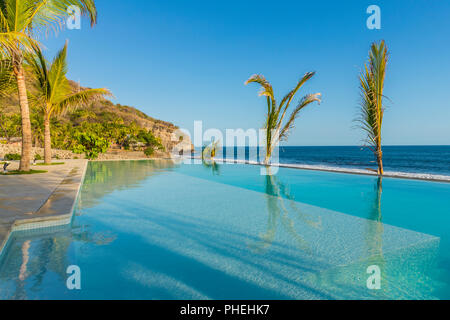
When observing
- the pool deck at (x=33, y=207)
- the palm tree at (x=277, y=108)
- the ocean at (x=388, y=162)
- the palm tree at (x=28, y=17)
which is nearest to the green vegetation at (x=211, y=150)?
the ocean at (x=388, y=162)

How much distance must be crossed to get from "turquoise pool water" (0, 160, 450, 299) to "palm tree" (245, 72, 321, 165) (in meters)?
5.75

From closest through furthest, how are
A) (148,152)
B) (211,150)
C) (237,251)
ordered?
(237,251), (211,150), (148,152)

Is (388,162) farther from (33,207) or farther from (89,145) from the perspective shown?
(33,207)

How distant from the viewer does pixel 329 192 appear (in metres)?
6.49

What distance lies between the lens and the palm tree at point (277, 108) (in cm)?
995

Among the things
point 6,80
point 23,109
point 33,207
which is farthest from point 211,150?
point 33,207

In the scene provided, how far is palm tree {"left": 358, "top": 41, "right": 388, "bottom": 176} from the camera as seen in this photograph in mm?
7676

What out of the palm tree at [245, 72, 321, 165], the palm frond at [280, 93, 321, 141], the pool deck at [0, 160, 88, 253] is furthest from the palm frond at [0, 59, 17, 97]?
the palm frond at [280, 93, 321, 141]

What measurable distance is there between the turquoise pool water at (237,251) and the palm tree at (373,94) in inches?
133

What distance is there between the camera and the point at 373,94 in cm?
785

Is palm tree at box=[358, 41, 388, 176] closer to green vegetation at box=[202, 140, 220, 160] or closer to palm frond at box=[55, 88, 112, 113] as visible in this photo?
palm frond at box=[55, 88, 112, 113]

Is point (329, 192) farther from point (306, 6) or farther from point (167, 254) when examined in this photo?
Answer: point (306, 6)

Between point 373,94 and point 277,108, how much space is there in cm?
374

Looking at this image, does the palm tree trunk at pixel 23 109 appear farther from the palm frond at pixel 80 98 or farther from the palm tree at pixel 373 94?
the palm tree at pixel 373 94
